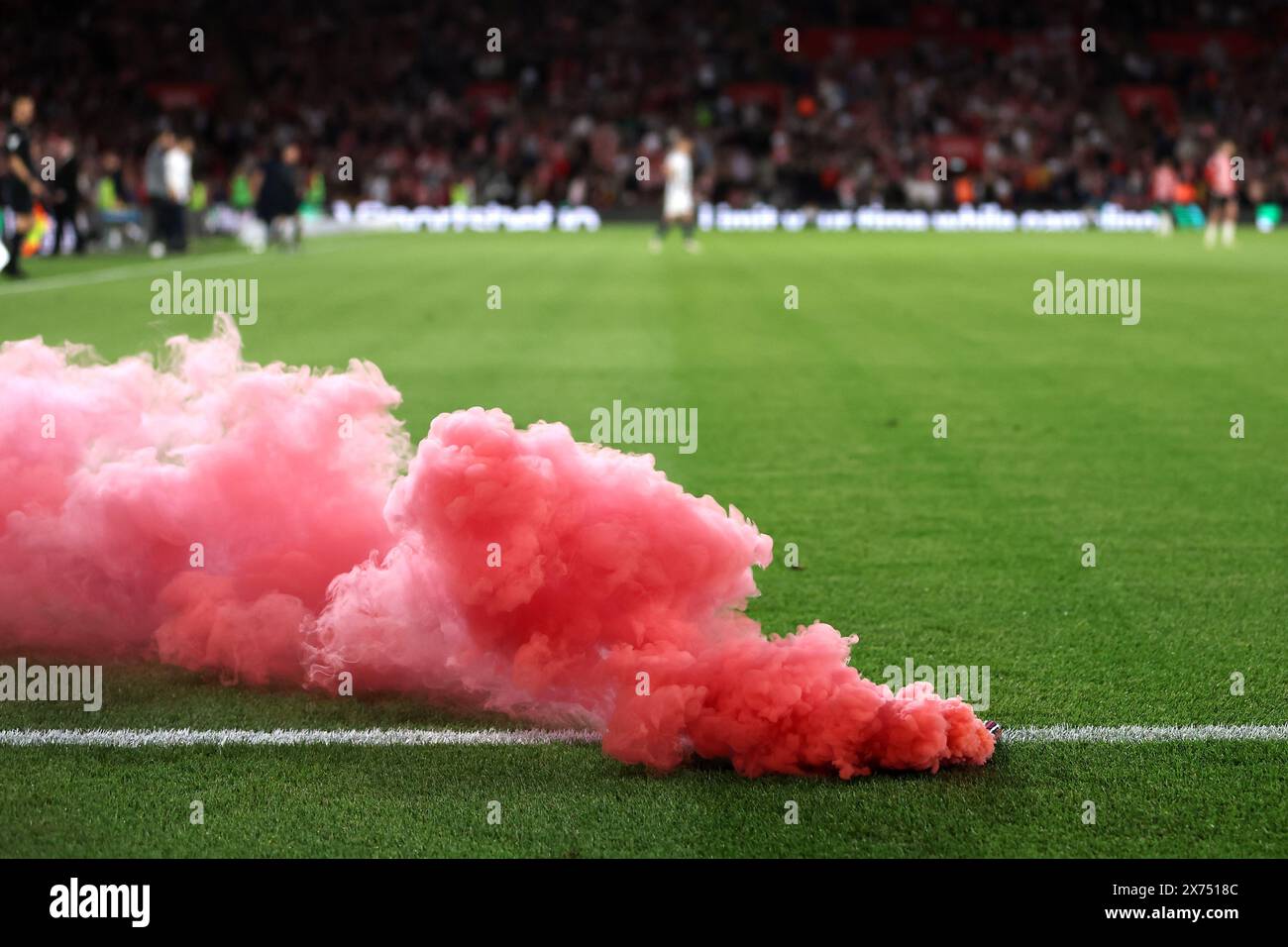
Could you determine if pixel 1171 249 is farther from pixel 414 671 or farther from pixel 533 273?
pixel 414 671

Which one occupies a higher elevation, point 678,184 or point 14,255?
point 678,184

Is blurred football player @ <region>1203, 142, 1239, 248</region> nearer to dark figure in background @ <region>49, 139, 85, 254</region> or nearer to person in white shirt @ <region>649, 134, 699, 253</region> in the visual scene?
person in white shirt @ <region>649, 134, 699, 253</region>

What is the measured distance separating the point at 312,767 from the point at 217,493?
1418 millimetres

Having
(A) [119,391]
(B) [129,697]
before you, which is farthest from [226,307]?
(B) [129,697]

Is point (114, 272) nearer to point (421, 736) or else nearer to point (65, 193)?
point (65, 193)

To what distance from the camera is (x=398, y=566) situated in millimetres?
4539

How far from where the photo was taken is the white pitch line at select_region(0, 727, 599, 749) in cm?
409

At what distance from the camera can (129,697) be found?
14.7 ft

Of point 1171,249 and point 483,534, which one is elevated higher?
point 1171,249

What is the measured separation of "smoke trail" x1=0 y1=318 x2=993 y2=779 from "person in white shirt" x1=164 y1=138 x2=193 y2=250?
22.2 m

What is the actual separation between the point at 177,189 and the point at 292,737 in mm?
24549

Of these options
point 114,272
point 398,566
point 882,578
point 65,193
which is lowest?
point 882,578

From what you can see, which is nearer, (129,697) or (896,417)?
(129,697)

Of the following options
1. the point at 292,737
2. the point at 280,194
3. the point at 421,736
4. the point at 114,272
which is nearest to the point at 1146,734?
the point at 421,736
